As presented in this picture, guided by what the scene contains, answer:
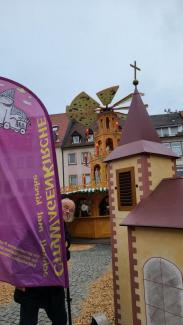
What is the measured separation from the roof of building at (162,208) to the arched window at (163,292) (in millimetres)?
579

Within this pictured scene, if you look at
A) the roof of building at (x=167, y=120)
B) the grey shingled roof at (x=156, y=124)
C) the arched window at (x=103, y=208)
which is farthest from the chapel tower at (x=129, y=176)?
the roof of building at (x=167, y=120)

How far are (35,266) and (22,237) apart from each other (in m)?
0.41

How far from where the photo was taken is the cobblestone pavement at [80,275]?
7.69m

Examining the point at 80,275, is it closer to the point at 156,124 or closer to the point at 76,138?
the point at 76,138

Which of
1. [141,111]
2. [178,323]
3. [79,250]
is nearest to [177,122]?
[79,250]

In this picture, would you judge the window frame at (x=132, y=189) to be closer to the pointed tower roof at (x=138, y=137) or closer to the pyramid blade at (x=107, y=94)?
the pointed tower roof at (x=138, y=137)

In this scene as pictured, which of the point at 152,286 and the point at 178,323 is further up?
the point at 152,286

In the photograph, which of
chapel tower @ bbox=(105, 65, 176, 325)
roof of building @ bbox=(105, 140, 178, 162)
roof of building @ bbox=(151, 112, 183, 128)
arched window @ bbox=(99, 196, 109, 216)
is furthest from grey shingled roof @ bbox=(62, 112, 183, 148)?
roof of building @ bbox=(105, 140, 178, 162)

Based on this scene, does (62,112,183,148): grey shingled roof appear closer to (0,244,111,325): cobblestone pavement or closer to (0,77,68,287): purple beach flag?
(0,244,111,325): cobblestone pavement

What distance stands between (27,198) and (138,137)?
3048 mm

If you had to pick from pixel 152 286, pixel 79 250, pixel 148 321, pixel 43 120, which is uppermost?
pixel 43 120

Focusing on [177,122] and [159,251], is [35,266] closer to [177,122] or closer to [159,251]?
[159,251]

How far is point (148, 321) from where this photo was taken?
16.8 ft

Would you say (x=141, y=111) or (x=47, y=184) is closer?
(x=47, y=184)
